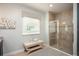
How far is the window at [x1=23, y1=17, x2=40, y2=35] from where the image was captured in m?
1.84

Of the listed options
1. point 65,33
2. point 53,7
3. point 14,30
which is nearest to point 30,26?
point 14,30

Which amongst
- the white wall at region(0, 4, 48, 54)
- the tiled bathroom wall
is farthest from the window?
the tiled bathroom wall

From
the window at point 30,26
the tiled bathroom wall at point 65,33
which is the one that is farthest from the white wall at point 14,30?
the tiled bathroom wall at point 65,33

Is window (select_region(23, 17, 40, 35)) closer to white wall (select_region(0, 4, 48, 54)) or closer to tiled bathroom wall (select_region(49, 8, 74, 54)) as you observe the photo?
white wall (select_region(0, 4, 48, 54))

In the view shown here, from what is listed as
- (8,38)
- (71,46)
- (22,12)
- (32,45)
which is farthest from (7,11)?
(71,46)

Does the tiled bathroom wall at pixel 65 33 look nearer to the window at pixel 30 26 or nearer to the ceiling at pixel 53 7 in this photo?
the ceiling at pixel 53 7

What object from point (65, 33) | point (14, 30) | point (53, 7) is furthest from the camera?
point (65, 33)

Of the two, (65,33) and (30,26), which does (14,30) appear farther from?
(65,33)

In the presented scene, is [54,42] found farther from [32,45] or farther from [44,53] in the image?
[32,45]

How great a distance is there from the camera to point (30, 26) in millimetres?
1876

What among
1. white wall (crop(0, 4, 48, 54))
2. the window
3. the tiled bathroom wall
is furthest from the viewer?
the tiled bathroom wall

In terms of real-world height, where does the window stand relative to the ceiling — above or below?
below

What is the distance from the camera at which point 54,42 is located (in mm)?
2016

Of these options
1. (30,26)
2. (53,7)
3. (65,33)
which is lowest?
(65,33)
